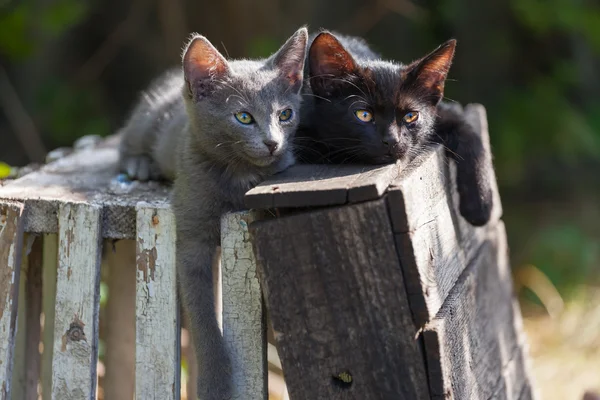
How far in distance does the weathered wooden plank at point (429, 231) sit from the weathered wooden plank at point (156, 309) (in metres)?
0.76

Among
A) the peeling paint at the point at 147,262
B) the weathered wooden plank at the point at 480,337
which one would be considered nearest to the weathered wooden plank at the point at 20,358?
the peeling paint at the point at 147,262

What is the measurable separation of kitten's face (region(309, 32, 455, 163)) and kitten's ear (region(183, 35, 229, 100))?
306mm

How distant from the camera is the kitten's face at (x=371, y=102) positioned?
226 centimetres

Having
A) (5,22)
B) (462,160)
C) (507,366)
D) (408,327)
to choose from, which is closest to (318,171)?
(408,327)

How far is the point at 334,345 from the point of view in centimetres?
181

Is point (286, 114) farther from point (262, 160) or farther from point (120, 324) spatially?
point (120, 324)

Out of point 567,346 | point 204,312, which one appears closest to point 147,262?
point 204,312

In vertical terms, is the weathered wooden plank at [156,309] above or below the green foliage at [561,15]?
below

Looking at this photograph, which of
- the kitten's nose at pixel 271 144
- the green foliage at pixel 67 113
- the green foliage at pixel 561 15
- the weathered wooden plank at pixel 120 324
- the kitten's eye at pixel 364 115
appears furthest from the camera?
the green foliage at pixel 67 113

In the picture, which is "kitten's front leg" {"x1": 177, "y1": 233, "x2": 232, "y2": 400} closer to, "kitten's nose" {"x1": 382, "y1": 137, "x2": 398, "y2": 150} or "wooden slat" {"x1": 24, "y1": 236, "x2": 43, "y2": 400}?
"kitten's nose" {"x1": 382, "y1": 137, "x2": 398, "y2": 150}

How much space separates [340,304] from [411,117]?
2.65ft

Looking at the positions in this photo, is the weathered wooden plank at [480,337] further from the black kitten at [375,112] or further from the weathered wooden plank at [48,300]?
the weathered wooden plank at [48,300]

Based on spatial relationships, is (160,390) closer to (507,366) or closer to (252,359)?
(252,359)

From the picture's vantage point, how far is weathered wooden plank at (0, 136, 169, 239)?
2326 mm
